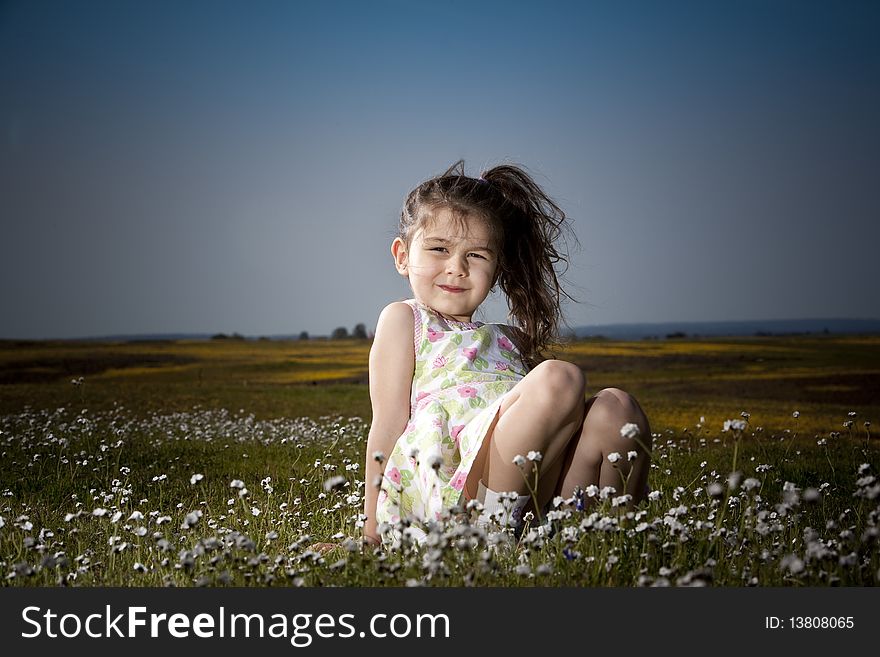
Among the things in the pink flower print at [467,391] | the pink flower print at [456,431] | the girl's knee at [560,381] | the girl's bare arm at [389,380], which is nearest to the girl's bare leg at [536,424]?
the girl's knee at [560,381]

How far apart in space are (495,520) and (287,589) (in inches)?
35.8

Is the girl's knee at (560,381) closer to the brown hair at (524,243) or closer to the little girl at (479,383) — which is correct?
the little girl at (479,383)

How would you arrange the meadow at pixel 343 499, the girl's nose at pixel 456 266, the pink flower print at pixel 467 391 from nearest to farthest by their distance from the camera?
the meadow at pixel 343 499
the pink flower print at pixel 467 391
the girl's nose at pixel 456 266

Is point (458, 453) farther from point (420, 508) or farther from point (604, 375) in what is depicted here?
point (604, 375)

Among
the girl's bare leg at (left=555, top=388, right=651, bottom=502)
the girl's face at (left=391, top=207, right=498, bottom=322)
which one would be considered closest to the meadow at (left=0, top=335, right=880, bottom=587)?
Result: the girl's bare leg at (left=555, top=388, right=651, bottom=502)

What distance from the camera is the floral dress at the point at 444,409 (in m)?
3.57

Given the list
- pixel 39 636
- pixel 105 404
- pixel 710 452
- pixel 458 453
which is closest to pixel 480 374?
pixel 458 453

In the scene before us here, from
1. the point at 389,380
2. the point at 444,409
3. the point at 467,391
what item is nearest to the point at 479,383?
the point at 467,391

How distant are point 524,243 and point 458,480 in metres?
1.81

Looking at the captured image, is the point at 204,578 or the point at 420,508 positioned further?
the point at 420,508

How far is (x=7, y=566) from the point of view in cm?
335

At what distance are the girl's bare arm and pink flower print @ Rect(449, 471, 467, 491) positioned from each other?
0.47m

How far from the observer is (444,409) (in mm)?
3811

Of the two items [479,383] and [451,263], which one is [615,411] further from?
[451,263]
